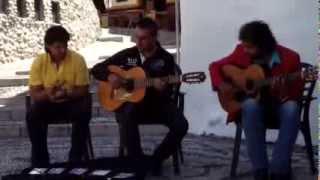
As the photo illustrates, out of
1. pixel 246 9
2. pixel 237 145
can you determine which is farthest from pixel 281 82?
pixel 246 9

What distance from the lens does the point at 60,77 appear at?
218 inches

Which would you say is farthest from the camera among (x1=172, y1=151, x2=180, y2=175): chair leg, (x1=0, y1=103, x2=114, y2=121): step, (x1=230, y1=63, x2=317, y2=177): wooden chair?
(x1=0, y1=103, x2=114, y2=121): step

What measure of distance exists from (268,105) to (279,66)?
0.89 ft

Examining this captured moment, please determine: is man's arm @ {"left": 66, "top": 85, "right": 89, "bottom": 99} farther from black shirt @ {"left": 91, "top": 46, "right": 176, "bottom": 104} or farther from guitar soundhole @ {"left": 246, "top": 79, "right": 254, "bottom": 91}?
guitar soundhole @ {"left": 246, "top": 79, "right": 254, "bottom": 91}

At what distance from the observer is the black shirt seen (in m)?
5.31

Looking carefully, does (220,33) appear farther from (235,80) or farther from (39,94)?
(39,94)

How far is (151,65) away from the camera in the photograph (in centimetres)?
534

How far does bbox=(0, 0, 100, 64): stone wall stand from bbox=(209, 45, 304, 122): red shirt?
9.16 m

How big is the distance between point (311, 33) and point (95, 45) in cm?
1127

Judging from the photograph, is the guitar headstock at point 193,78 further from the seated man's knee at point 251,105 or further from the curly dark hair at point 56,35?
the curly dark hair at point 56,35

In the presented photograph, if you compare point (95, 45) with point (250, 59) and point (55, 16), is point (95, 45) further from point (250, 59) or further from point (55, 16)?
point (250, 59)

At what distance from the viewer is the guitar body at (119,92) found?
17.4ft

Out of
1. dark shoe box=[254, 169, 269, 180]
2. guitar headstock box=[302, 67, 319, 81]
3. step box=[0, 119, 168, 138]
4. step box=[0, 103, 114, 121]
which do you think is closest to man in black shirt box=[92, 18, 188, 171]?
dark shoe box=[254, 169, 269, 180]

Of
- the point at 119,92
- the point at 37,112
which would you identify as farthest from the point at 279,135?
the point at 37,112
